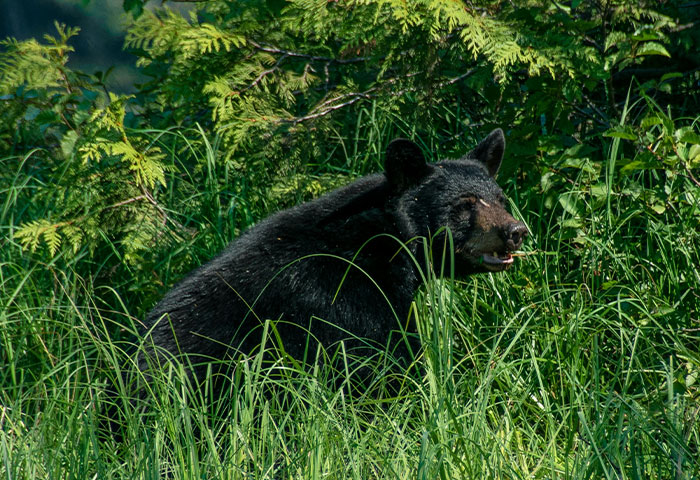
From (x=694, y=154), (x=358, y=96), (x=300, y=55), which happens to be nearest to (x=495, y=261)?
(x=694, y=154)

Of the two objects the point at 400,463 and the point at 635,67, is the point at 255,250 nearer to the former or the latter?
the point at 400,463

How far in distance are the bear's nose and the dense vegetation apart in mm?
285

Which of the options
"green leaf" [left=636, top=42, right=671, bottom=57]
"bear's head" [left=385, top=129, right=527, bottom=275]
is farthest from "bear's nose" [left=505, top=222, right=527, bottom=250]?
"green leaf" [left=636, top=42, right=671, bottom=57]

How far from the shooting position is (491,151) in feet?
13.3

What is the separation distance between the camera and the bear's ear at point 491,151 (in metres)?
4.01

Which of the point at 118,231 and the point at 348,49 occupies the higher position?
the point at 348,49

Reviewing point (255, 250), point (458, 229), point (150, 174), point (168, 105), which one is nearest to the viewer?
point (255, 250)

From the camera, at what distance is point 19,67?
452cm

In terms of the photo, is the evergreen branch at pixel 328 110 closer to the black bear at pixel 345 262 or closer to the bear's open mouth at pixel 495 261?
the black bear at pixel 345 262

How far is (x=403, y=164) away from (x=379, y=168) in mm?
1281

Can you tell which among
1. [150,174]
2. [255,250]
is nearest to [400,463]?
[255,250]

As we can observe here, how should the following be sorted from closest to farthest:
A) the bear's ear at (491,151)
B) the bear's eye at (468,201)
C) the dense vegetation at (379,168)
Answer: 1. the dense vegetation at (379,168)
2. the bear's eye at (468,201)
3. the bear's ear at (491,151)

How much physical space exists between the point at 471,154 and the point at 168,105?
2.33 metres

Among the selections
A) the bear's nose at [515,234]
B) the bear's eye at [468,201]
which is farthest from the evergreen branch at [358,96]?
the bear's nose at [515,234]
